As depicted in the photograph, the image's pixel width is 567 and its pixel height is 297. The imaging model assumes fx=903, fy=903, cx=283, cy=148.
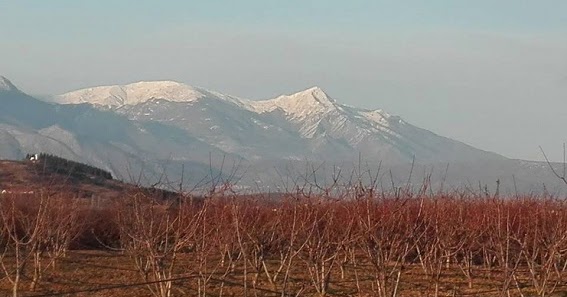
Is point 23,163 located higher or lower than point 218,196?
higher

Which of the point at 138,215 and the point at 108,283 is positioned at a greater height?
the point at 138,215

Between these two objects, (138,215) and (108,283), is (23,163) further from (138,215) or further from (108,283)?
(138,215)

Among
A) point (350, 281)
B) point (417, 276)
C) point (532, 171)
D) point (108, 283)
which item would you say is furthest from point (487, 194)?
point (532, 171)

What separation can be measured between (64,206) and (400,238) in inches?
347

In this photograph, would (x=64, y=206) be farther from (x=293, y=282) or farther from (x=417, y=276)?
(x=417, y=276)

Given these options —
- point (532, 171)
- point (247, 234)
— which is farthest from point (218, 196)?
point (532, 171)

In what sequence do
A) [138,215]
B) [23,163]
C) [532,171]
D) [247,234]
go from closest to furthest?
1. [138,215]
2. [247,234]
3. [23,163]
4. [532,171]

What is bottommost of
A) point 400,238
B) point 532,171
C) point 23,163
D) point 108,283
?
point 108,283

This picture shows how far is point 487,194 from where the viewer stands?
835 inches

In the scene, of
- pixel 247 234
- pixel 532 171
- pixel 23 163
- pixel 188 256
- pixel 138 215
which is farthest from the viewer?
pixel 532 171

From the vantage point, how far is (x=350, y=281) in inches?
799

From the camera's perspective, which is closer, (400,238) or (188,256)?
(400,238)

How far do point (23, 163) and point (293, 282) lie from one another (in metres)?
42.7

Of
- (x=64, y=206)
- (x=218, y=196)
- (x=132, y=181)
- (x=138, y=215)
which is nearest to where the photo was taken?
(x=138, y=215)
